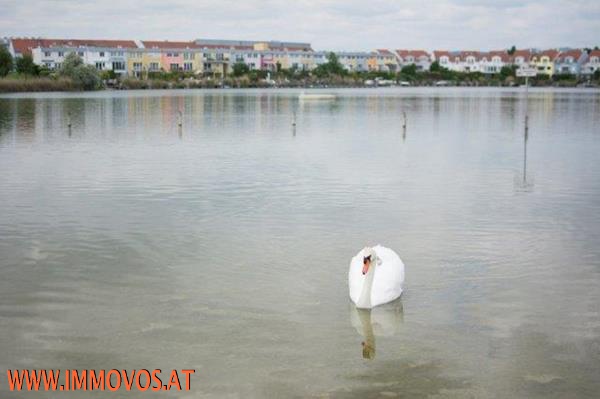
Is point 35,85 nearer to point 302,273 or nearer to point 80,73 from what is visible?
point 80,73

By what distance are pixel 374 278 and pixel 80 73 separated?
138334mm

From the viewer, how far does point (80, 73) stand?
142250 mm

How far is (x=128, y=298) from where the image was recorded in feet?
43.6

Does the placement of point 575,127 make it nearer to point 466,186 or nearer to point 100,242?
point 466,186

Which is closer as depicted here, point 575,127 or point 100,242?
point 100,242

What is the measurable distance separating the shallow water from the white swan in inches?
9.6

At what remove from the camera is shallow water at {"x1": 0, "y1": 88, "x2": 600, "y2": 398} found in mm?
10445

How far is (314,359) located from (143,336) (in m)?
2.70

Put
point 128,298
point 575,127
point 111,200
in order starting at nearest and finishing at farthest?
point 128,298 < point 111,200 < point 575,127

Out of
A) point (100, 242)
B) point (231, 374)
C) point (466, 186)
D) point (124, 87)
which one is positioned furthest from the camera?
point (124, 87)

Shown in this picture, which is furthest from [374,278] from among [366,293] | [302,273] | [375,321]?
[302,273]

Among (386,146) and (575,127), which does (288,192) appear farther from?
(575,127)

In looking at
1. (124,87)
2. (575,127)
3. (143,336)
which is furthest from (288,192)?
(124,87)

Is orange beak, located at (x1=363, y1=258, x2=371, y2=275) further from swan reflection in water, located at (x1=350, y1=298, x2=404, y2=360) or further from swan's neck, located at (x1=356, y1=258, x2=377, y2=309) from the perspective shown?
swan reflection in water, located at (x1=350, y1=298, x2=404, y2=360)
